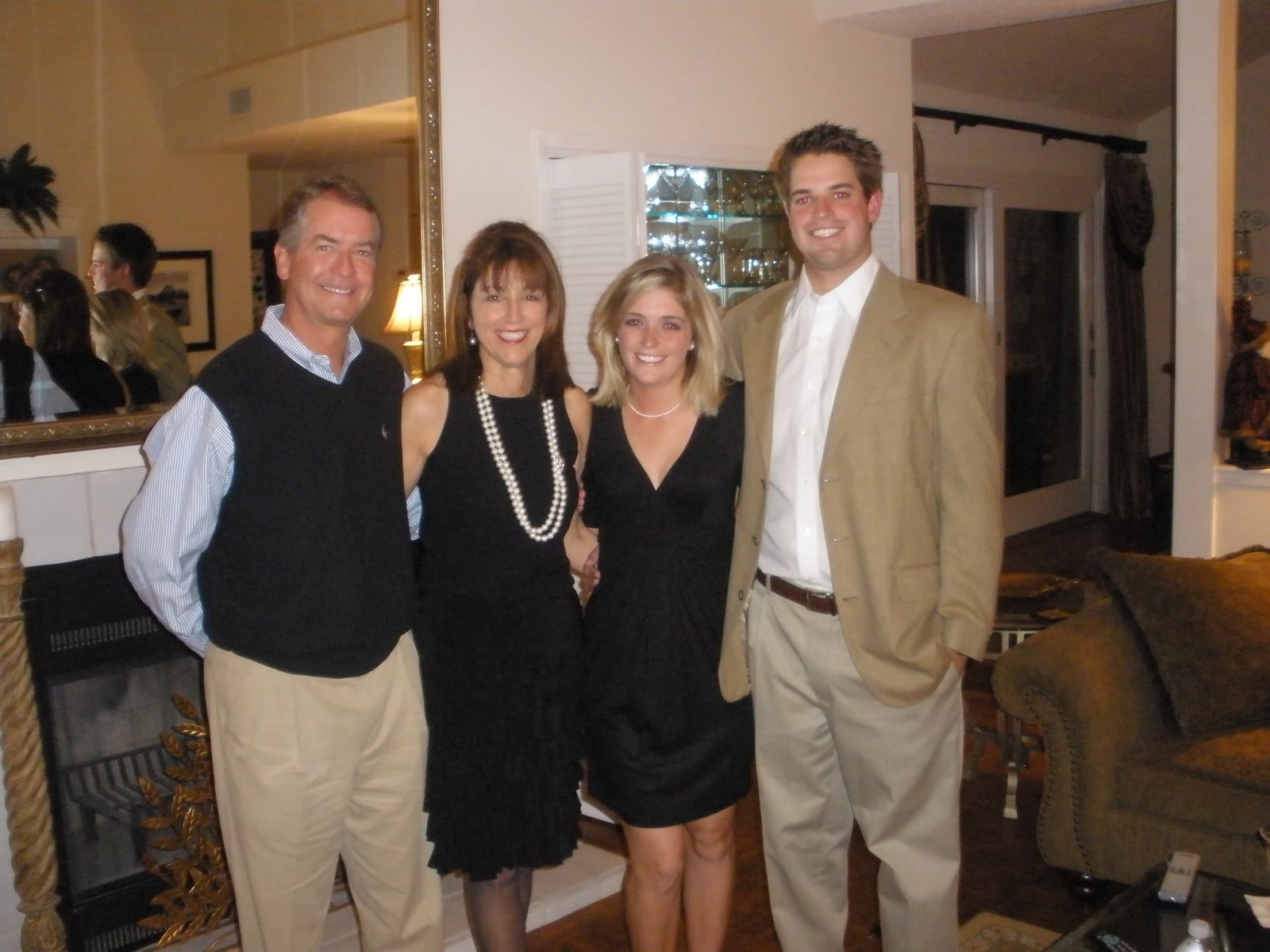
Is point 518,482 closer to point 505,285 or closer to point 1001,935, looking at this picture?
point 505,285

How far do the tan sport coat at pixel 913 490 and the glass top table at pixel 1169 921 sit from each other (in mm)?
453

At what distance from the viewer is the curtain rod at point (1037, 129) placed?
6.16m

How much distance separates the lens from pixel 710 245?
3.57 metres

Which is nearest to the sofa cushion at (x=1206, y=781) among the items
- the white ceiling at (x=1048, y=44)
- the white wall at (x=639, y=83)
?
the white wall at (x=639, y=83)

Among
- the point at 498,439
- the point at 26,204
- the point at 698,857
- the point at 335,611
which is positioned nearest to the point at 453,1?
the point at 26,204

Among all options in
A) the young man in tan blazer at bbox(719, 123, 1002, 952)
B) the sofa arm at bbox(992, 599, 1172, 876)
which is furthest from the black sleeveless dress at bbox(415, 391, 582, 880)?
the sofa arm at bbox(992, 599, 1172, 876)

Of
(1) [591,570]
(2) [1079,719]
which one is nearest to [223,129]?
(1) [591,570]

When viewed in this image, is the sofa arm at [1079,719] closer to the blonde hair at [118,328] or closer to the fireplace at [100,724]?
the fireplace at [100,724]

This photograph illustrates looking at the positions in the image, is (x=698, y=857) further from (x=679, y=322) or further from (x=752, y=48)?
(x=752, y=48)

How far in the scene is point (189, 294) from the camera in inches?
96.5

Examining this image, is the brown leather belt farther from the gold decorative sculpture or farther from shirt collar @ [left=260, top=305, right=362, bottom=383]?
the gold decorative sculpture

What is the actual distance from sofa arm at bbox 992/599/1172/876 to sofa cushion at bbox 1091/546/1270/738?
8 cm

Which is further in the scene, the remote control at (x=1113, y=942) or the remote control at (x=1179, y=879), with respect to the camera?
the remote control at (x=1179, y=879)

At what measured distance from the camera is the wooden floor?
2.72m
